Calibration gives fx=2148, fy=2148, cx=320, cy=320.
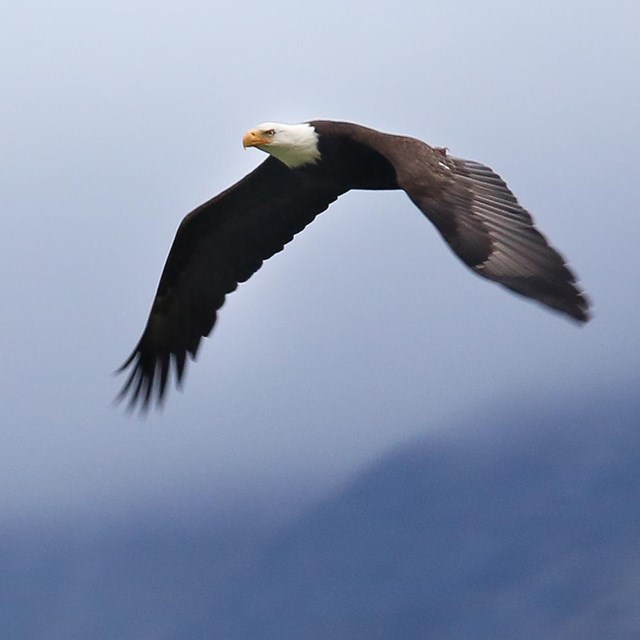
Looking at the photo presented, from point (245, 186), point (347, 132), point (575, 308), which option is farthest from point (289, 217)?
point (575, 308)

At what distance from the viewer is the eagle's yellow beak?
19.3m

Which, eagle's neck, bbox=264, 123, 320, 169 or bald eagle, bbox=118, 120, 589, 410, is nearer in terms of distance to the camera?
bald eagle, bbox=118, 120, 589, 410

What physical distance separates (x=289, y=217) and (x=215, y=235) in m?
0.81

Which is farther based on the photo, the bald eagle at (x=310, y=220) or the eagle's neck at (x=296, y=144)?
the eagle's neck at (x=296, y=144)

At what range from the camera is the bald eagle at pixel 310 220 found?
1633 cm

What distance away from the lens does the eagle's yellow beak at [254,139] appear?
63.5 ft

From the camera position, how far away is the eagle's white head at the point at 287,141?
19062 mm

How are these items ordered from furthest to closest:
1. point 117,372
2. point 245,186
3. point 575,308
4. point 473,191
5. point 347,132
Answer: point 117,372 < point 245,186 < point 347,132 < point 473,191 < point 575,308

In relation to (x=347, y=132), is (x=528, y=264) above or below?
below

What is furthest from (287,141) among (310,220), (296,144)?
(310,220)

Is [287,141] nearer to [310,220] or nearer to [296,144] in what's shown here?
[296,144]

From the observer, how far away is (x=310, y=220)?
2044cm

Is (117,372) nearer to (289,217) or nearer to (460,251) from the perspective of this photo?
(289,217)

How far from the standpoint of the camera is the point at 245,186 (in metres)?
20.4
